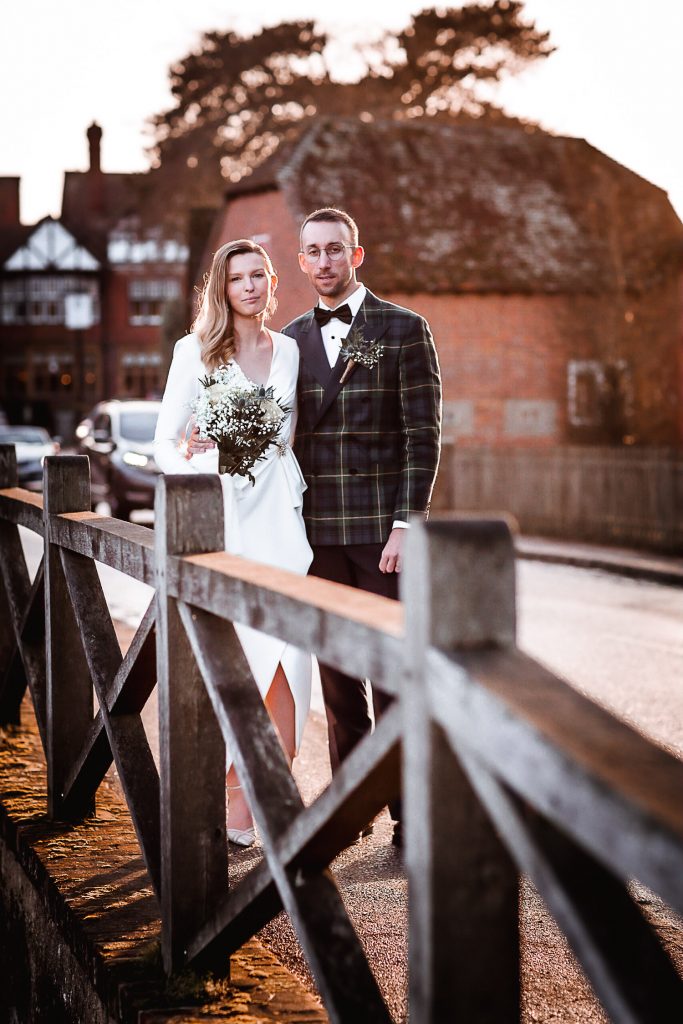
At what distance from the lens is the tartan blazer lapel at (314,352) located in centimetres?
466

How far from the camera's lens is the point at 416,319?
4.63m

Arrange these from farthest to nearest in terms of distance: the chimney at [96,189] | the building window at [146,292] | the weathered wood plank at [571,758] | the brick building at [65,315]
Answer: the chimney at [96,189] → the building window at [146,292] → the brick building at [65,315] → the weathered wood plank at [571,758]

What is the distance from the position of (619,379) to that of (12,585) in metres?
20.1

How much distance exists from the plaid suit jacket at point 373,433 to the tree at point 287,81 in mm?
35316

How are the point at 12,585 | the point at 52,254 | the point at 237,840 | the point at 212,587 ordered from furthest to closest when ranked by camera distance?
the point at 52,254, the point at 12,585, the point at 237,840, the point at 212,587

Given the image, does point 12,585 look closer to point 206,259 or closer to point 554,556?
point 554,556

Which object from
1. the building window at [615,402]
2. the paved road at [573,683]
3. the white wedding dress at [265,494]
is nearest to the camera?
the paved road at [573,683]

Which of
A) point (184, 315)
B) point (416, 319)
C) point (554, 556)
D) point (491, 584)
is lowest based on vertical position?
point (554, 556)

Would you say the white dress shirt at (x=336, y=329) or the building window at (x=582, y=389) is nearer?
the white dress shirt at (x=336, y=329)

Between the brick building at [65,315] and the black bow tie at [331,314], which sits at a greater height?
the brick building at [65,315]

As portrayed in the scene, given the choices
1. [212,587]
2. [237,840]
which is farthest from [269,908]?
[237,840]

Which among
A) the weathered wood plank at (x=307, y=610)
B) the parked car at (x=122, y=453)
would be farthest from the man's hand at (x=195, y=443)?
the parked car at (x=122, y=453)

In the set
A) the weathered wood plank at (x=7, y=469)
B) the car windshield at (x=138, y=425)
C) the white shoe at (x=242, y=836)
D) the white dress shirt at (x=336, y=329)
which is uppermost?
the white dress shirt at (x=336, y=329)

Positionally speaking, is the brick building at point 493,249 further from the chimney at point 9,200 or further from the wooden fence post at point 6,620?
the chimney at point 9,200
